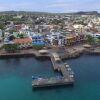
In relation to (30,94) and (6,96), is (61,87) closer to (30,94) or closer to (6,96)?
(30,94)

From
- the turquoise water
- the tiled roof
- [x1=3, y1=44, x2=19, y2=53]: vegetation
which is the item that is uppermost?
the tiled roof

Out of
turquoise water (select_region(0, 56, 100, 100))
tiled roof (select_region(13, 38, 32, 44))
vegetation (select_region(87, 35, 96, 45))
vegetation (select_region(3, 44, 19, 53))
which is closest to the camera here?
turquoise water (select_region(0, 56, 100, 100))

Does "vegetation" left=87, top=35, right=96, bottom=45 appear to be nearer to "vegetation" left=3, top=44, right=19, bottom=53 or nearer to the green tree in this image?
the green tree

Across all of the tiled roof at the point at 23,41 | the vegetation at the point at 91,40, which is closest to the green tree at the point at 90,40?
the vegetation at the point at 91,40

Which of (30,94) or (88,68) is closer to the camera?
(30,94)

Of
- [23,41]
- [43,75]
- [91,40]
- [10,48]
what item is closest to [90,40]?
[91,40]

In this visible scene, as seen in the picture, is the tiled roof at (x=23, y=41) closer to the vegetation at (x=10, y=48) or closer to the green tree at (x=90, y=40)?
the vegetation at (x=10, y=48)

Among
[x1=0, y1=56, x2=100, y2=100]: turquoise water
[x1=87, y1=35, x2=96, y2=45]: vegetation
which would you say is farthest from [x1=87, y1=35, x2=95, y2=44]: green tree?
[x1=0, y1=56, x2=100, y2=100]: turquoise water

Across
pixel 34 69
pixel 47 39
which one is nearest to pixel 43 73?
pixel 34 69
